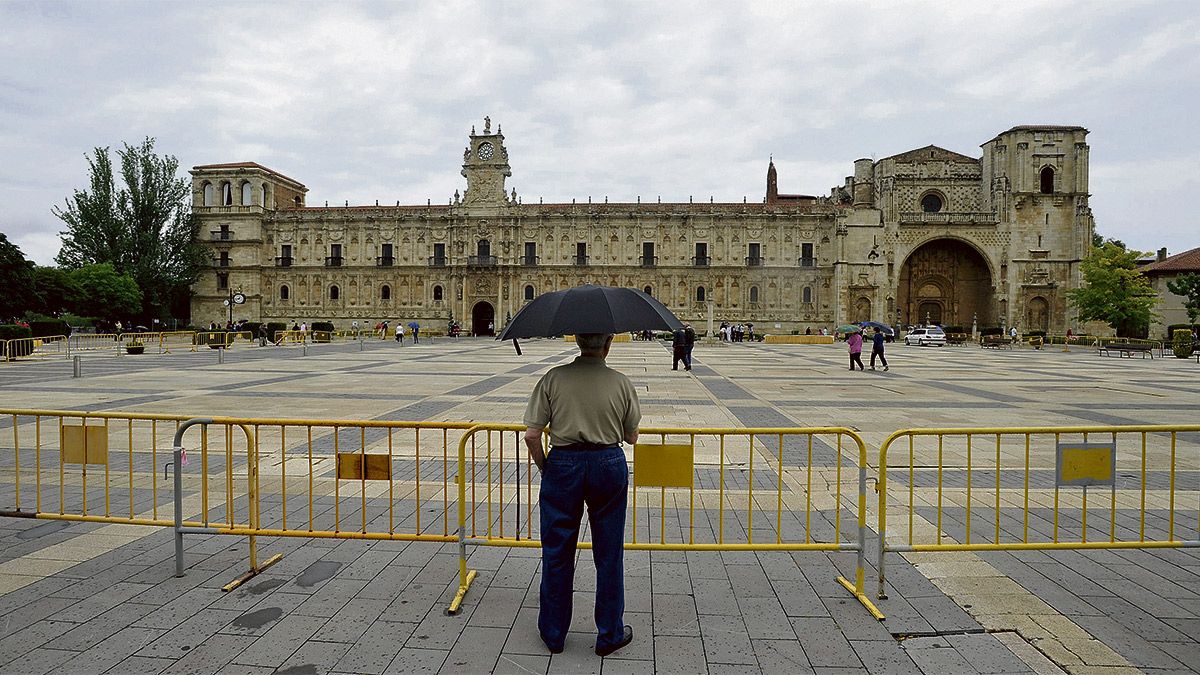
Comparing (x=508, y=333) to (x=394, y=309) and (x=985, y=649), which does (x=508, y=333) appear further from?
(x=394, y=309)

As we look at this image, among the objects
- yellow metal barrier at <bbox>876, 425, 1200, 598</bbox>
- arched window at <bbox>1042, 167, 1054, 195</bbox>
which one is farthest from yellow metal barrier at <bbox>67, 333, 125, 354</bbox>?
arched window at <bbox>1042, 167, 1054, 195</bbox>

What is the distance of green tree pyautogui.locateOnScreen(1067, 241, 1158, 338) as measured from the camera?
4519 cm

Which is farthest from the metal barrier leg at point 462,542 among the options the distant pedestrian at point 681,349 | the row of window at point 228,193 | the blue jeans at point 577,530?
the row of window at point 228,193

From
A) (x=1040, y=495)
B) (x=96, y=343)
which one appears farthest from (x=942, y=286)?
(x=96, y=343)

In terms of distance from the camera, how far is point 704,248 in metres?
59.4

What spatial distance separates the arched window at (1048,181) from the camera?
5534cm

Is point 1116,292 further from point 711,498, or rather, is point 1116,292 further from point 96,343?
point 96,343

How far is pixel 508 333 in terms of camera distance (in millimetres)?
3518

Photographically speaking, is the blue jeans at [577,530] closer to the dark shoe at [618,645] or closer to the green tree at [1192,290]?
the dark shoe at [618,645]

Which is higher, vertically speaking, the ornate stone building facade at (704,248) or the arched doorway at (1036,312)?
the ornate stone building facade at (704,248)

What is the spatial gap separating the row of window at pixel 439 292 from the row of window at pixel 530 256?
7.28ft

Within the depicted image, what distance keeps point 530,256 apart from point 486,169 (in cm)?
927

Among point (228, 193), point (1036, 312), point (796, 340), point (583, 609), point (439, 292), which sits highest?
point (228, 193)

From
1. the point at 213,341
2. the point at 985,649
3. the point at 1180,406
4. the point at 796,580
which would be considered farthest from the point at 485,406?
the point at 213,341
